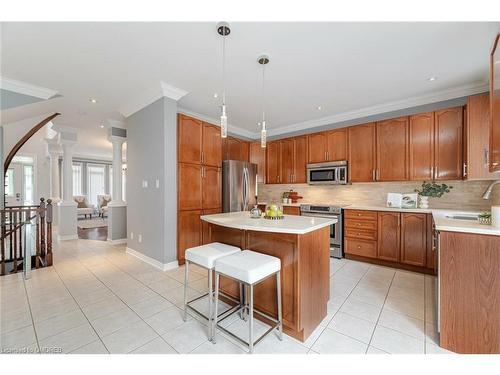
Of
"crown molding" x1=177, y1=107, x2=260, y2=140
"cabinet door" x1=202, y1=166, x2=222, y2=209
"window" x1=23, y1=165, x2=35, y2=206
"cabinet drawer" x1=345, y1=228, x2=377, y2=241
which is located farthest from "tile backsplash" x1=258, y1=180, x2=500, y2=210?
"window" x1=23, y1=165, x2=35, y2=206

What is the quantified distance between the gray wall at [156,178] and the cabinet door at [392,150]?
334 cm

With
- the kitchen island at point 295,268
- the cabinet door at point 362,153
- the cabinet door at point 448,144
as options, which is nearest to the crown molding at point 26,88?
the kitchen island at point 295,268

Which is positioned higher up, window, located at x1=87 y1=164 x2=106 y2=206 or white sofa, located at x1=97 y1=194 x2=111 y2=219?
window, located at x1=87 y1=164 x2=106 y2=206

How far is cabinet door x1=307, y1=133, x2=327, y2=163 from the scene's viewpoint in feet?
13.8

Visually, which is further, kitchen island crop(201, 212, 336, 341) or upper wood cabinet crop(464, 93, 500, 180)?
upper wood cabinet crop(464, 93, 500, 180)

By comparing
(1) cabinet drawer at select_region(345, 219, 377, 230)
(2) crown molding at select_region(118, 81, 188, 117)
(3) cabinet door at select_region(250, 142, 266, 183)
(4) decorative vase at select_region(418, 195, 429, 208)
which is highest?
(2) crown molding at select_region(118, 81, 188, 117)

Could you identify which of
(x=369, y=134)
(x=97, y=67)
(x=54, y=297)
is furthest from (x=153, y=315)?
(x=369, y=134)

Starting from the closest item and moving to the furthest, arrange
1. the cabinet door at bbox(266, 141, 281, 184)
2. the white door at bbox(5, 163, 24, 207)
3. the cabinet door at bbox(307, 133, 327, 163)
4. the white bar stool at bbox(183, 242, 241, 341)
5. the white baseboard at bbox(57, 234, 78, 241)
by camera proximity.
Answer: the white bar stool at bbox(183, 242, 241, 341) < the cabinet door at bbox(307, 133, 327, 163) < the cabinet door at bbox(266, 141, 281, 184) < the white baseboard at bbox(57, 234, 78, 241) < the white door at bbox(5, 163, 24, 207)

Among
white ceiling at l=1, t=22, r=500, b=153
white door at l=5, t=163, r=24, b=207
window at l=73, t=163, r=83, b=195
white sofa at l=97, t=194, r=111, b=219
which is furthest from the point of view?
window at l=73, t=163, r=83, b=195

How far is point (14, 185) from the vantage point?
22.6 ft

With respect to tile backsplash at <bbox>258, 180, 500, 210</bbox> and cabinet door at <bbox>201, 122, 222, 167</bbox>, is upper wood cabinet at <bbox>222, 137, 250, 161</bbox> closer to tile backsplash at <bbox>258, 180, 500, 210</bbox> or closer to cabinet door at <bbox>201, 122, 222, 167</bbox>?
cabinet door at <bbox>201, 122, 222, 167</bbox>

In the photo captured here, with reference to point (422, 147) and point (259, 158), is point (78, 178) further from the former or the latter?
point (422, 147)

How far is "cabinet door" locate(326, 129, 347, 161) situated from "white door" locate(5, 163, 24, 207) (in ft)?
31.0
